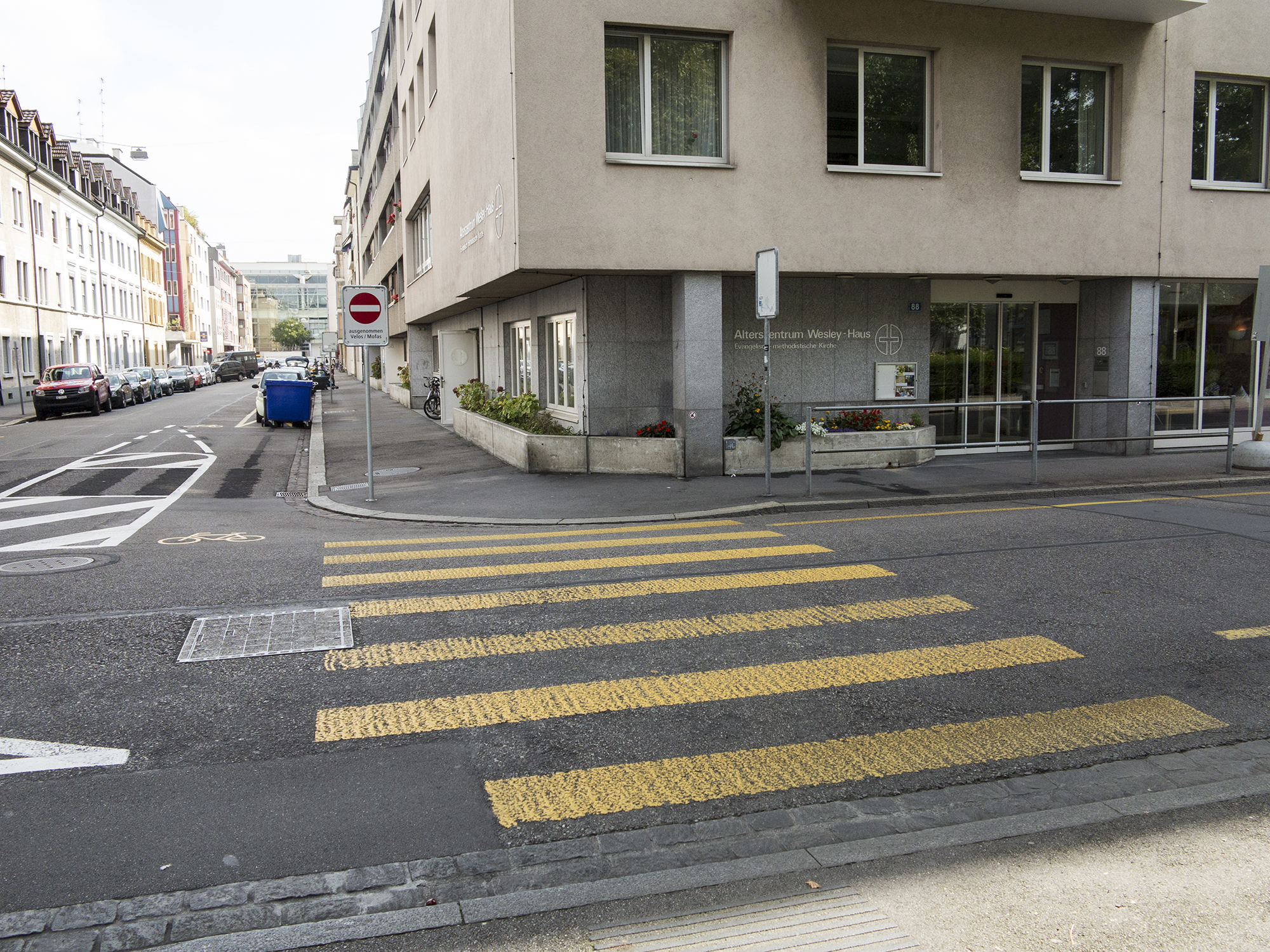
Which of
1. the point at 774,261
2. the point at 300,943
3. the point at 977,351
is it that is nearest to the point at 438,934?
the point at 300,943

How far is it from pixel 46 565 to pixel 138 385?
4034 centimetres

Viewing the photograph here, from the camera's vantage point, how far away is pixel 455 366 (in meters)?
29.5

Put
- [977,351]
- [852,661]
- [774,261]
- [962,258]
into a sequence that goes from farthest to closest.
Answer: [977,351] < [962,258] < [774,261] < [852,661]

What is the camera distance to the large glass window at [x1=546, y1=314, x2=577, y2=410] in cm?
1708

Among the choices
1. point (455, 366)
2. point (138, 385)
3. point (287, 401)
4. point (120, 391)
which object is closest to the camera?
point (287, 401)

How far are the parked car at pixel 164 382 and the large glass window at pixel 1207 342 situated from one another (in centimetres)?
5018

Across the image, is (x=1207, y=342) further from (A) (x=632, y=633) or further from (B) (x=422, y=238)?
(B) (x=422, y=238)

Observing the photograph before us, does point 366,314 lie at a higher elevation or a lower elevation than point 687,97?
lower

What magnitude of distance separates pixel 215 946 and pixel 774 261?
33.0 feet

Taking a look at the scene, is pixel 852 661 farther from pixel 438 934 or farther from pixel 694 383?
pixel 694 383

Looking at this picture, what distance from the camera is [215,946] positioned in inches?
131

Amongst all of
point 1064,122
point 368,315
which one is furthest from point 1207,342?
point 368,315

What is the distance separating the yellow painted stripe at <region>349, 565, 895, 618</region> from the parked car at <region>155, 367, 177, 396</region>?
173 ft

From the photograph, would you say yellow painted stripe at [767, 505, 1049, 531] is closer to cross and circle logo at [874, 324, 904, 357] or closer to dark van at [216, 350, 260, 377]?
cross and circle logo at [874, 324, 904, 357]
